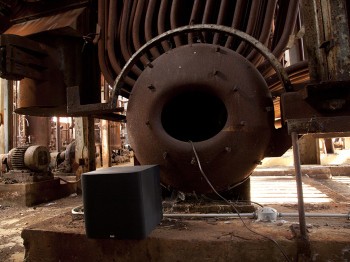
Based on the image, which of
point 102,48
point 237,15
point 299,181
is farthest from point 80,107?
point 299,181

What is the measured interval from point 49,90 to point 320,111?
2.79m

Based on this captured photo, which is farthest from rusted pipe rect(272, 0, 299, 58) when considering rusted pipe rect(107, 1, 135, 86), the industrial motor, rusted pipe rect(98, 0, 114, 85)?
the industrial motor

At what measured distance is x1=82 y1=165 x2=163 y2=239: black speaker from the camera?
1.55 meters

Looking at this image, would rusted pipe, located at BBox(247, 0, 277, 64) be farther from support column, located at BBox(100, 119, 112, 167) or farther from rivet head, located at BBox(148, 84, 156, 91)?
support column, located at BBox(100, 119, 112, 167)

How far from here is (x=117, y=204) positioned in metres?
1.57

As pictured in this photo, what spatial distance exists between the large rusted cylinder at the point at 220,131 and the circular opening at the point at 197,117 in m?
0.53

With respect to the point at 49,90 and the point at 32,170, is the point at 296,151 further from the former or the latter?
the point at 32,170

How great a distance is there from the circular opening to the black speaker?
105cm

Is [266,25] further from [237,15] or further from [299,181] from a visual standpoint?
[299,181]

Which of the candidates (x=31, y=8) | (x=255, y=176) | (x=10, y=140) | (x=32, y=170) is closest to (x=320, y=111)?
(x=31, y=8)

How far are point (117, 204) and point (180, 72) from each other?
0.98 metres

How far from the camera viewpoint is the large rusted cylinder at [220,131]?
1.87 metres

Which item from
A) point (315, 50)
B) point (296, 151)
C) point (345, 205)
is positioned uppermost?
point (315, 50)

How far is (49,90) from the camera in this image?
3195mm
